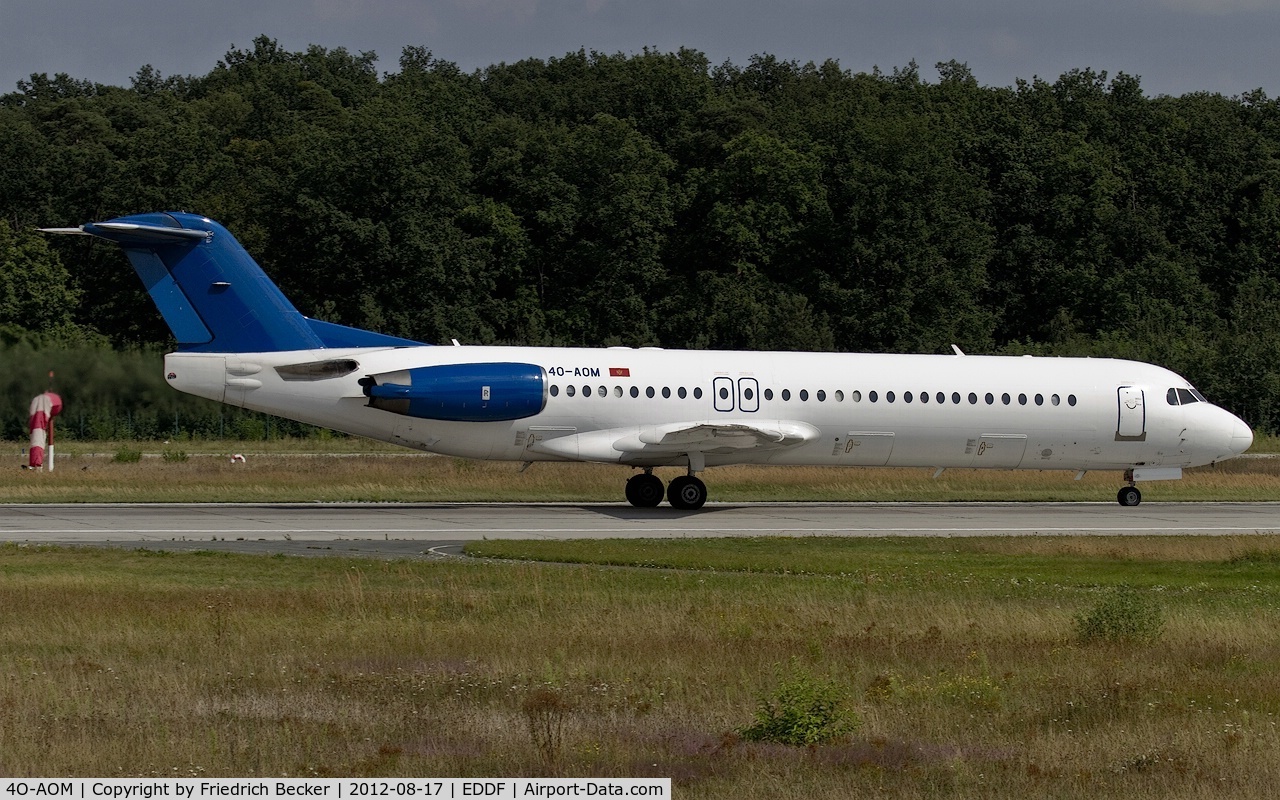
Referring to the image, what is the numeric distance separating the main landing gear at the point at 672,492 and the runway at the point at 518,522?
0.85ft

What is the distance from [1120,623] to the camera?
1596cm

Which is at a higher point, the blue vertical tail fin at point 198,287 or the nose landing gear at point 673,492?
the blue vertical tail fin at point 198,287

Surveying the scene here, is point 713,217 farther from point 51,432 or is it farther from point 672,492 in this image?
point 672,492

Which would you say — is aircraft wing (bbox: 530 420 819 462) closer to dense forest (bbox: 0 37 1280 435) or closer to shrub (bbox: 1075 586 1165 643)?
shrub (bbox: 1075 586 1165 643)

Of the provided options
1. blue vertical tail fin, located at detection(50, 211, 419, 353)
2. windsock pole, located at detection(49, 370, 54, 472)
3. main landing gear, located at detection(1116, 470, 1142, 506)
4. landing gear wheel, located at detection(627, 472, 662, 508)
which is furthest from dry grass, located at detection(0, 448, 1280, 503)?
blue vertical tail fin, located at detection(50, 211, 419, 353)

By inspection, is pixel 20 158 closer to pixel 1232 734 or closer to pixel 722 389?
pixel 722 389

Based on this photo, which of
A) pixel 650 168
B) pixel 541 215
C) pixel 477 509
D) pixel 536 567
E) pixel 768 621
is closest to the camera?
pixel 768 621

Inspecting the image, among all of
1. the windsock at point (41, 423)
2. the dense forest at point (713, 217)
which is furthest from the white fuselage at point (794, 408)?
the dense forest at point (713, 217)

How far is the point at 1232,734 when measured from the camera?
37.8ft

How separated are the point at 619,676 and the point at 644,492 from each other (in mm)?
19188

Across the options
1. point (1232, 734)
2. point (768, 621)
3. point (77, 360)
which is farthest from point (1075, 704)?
point (77, 360)

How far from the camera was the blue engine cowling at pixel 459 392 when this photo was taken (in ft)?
98.9

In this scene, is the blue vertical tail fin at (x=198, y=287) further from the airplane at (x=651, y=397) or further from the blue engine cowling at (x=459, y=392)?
the blue engine cowling at (x=459, y=392)

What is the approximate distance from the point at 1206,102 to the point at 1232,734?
297 ft
